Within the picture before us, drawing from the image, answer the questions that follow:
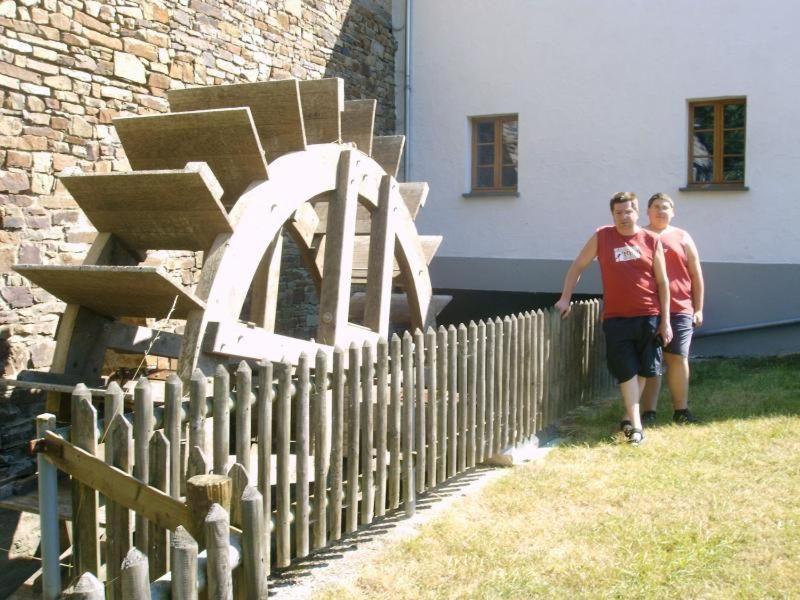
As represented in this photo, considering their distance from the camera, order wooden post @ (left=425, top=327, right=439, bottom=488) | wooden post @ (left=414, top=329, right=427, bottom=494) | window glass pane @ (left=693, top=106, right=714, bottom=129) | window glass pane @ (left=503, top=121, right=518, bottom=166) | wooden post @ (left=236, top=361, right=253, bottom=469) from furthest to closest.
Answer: window glass pane @ (left=503, top=121, right=518, bottom=166), window glass pane @ (left=693, top=106, right=714, bottom=129), wooden post @ (left=425, top=327, right=439, bottom=488), wooden post @ (left=414, top=329, right=427, bottom=494), wooden post @ (left=236, top=361, right=253, bottom=469)

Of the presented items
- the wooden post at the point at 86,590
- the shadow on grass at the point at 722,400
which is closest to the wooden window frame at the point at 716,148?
the shadow on grass at the point at 722,400

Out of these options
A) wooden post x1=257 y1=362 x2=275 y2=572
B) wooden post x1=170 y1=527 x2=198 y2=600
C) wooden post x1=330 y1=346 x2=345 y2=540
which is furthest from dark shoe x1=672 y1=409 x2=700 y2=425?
wooden post x1=170 y1=527 x2=198 y2=600

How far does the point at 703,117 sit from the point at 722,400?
3912 millimetres

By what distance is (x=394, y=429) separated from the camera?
4.43 m

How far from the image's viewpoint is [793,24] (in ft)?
29.3

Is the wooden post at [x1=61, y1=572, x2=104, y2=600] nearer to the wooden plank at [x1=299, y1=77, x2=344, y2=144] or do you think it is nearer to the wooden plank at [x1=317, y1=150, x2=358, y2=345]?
the wooden plank at [x1=317, y1=150, x2=358, y2=345]

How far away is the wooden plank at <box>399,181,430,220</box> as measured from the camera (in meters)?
6.69

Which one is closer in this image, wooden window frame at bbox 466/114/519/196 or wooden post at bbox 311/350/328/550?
wooden post at bbox 311/350/328/550

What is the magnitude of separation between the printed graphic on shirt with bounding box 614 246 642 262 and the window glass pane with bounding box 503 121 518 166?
483 centimetres

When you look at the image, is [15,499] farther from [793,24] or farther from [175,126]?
[793,24]

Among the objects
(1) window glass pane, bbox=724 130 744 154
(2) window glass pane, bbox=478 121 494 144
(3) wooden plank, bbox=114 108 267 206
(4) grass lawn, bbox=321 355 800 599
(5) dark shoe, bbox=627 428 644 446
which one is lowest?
(4) grass lawn, bbox=321 355 800 599

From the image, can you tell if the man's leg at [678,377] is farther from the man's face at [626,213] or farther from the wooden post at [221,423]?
the wooden post at [221,423]

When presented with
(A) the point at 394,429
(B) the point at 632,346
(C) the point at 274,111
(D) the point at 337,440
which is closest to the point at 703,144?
(B) the point at 632,346

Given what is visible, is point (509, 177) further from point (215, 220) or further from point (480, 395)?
point (215, 220)
